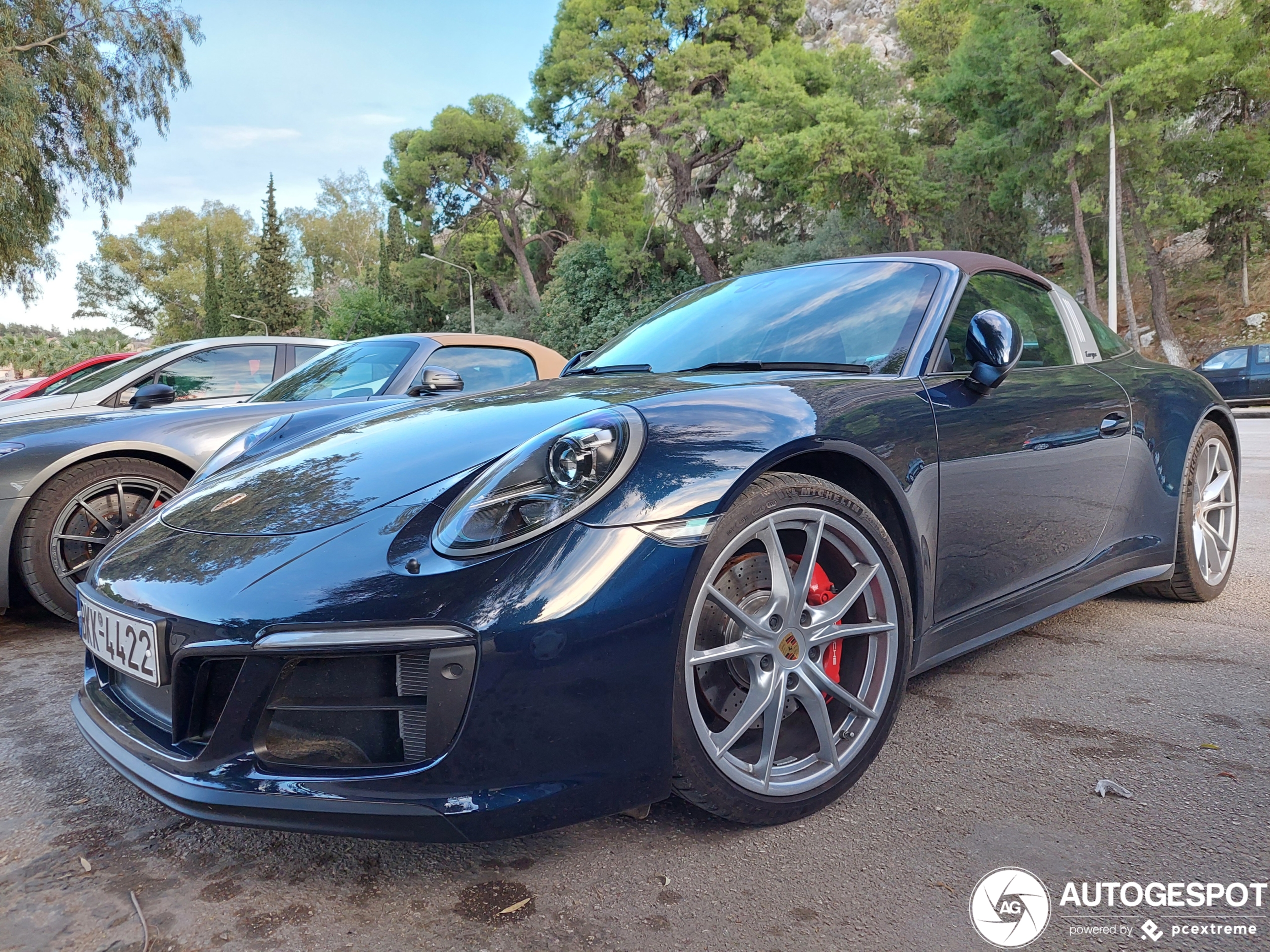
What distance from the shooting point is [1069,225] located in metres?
28.4

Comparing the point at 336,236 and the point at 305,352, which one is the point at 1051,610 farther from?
the point at 336,236

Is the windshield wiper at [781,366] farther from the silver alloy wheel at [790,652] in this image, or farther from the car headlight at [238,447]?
the car headlight at [238,447]

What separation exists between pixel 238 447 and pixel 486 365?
8.26 feet

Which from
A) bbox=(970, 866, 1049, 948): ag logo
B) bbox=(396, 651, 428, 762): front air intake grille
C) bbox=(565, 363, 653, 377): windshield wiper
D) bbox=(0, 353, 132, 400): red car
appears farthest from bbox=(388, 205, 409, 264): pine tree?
bbox=(970, 866, 1049, 948): ag logo

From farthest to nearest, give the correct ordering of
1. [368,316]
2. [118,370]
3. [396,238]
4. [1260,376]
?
[396,238] → [368,316] → [1260,376] → [118,370]

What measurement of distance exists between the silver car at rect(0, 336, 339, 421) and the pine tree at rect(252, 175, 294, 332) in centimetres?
6800

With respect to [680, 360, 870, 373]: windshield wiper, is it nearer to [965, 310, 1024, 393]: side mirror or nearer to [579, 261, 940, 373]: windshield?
[579, 261, 940, 373]: windshield

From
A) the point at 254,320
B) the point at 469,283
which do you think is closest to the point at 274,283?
the point at 254,320

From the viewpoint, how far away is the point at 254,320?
6844 cm

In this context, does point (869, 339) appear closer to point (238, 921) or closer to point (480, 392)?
point (480, 392)

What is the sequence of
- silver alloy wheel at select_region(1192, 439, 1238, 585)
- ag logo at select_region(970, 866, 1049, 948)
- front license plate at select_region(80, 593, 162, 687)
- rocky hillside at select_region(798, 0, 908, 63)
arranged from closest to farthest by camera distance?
ag logo at select_region(970, 866, 1049, 948) < front license plate at select_region(80, 593, 162, 687) < silver alloy wheel at select_region(1192, 439, 1238, 585) < rocky hillside at select_region(798, 0, 908, 63)

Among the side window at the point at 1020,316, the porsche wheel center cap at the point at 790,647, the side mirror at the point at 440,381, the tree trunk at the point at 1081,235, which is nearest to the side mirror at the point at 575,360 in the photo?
the side mirror at the point at 440,381

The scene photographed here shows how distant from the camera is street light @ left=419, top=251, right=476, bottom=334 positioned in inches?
1703

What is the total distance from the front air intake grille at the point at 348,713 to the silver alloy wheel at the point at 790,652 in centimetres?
51
